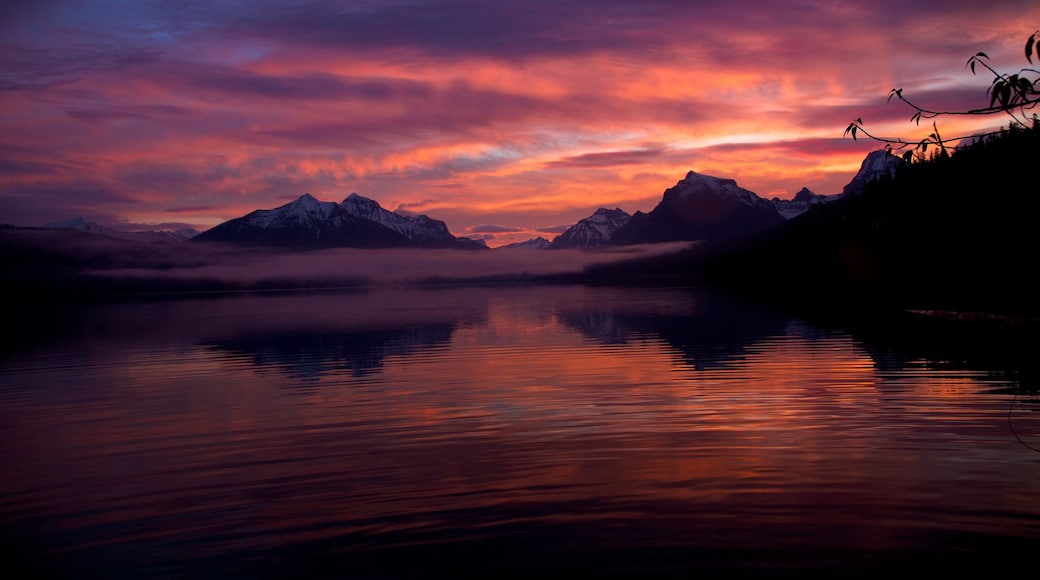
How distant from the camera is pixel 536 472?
19.3m

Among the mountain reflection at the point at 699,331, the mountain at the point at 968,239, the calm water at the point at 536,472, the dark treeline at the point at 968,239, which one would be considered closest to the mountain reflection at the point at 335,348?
the calm water at the point at 536,472

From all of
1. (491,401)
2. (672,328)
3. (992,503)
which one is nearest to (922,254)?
(672,328)

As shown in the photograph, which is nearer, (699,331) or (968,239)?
(699,331)

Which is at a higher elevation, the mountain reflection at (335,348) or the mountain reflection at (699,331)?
the mountain reflection at (699,331)

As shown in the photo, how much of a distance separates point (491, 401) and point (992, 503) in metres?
19.2

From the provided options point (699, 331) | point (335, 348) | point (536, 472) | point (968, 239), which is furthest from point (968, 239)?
point (536, 472)

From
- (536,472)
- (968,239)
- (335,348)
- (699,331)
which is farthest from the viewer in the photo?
(968,239)

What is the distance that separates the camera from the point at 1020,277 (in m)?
82.2

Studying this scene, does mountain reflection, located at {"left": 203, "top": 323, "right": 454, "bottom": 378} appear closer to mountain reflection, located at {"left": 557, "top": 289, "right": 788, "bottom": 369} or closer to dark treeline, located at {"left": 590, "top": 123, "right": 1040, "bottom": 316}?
mountain reflection, located at {"left": 557, "top": 289, "right": 788, "bottom": 369}

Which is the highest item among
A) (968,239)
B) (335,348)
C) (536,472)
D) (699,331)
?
(968,239)

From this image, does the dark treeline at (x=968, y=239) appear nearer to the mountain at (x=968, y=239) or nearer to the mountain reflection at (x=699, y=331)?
the mountain at (x=968, y=239)

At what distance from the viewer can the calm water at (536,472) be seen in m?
13.7

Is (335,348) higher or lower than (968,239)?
lower

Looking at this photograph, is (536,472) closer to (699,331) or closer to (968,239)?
(699,331)
